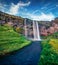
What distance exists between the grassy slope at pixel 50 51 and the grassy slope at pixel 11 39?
0.34m

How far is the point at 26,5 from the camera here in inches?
136

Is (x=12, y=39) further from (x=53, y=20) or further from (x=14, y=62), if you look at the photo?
(x=53, y=20)

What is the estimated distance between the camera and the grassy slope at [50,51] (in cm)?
307

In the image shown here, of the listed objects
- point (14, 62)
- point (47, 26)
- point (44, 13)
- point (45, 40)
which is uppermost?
point (44, 13)

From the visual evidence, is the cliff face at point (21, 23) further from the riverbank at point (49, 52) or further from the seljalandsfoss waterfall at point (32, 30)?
the riverbank at point (49, 52)

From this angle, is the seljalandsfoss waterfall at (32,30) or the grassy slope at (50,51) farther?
the seljalandsfoss waterfall at (32,30)

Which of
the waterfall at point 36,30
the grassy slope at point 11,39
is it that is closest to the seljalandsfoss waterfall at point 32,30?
the waterfall at point 36,30

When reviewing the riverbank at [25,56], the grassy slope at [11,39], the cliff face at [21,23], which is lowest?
the riverbank at [25,56]

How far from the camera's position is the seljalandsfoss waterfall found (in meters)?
3.41

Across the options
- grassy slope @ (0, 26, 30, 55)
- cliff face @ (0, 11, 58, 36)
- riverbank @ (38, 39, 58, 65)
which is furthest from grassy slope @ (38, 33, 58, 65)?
grassy slope @ (0, 26, 30, 55)

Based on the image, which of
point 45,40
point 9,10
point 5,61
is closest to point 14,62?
point 5,61

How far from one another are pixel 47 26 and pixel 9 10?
0.73 metres

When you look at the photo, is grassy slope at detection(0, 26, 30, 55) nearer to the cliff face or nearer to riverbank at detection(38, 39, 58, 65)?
the cliff face

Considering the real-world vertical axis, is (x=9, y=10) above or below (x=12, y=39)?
above
